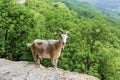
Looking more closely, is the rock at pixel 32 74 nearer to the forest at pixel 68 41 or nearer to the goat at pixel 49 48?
the goat at pixel 49 48

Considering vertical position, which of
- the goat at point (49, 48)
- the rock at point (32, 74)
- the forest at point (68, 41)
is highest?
the goat at point (49, 48)

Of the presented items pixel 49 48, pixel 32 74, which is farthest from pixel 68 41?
pixel 32 74

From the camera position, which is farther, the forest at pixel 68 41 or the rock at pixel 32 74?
the forest at pixel 68 41

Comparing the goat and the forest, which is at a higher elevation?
the goat

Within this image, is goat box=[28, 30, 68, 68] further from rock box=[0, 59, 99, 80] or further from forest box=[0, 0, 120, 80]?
forest box=[0, 0, 120, 80]

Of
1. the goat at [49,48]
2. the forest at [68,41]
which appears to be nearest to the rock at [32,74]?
the goat at [49,48]

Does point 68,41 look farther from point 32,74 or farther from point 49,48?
point 32,74

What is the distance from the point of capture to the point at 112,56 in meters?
54.7

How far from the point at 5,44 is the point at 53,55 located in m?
24.7

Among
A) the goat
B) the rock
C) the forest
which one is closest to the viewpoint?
the rock

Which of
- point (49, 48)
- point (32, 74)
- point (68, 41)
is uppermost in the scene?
point (49, 48)

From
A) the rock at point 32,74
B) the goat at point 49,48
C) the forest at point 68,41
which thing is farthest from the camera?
the forest at point 68,41

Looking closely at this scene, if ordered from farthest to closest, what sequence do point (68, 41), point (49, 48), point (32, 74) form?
point (68, 41), point (49, 48), point (32, 74)

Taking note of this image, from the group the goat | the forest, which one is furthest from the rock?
the forest
